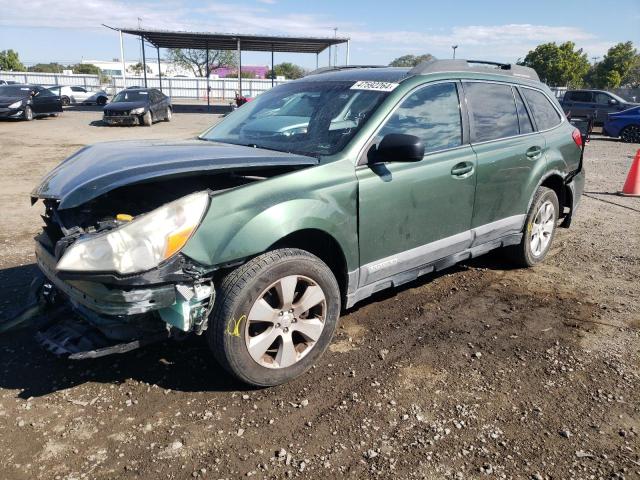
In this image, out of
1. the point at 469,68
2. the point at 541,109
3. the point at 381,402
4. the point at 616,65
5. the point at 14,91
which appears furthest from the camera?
the point at 616,65

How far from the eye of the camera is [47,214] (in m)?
3.12

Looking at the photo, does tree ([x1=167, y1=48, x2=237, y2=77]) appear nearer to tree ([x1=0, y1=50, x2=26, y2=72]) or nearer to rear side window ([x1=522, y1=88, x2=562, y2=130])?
tree ([x1=0, y1=50, x2=26, y2=72])

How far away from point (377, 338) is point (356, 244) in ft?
2.78

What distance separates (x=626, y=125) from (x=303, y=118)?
1876 centimetres

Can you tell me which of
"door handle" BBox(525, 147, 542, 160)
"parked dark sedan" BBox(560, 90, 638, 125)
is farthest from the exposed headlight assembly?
"parked dark sedan" BBox(560, 90, 638, 125)

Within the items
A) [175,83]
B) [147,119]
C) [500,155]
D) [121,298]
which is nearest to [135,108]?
[147,119]

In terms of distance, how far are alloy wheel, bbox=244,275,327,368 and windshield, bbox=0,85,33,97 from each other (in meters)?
23.3

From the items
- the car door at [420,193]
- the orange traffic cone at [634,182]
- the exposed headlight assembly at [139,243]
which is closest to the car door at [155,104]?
the orange traffic cone at [634,182]

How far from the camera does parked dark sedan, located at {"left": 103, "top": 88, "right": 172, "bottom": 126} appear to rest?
2030 cm

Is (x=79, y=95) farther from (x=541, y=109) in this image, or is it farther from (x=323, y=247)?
(x=323, y=247)

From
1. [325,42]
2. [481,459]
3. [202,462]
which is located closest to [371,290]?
[481,459]

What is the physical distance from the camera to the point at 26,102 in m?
21.2

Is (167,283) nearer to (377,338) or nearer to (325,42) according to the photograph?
(377,338)

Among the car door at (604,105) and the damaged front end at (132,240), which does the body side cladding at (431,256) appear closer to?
the damaged front end at (132,240)
